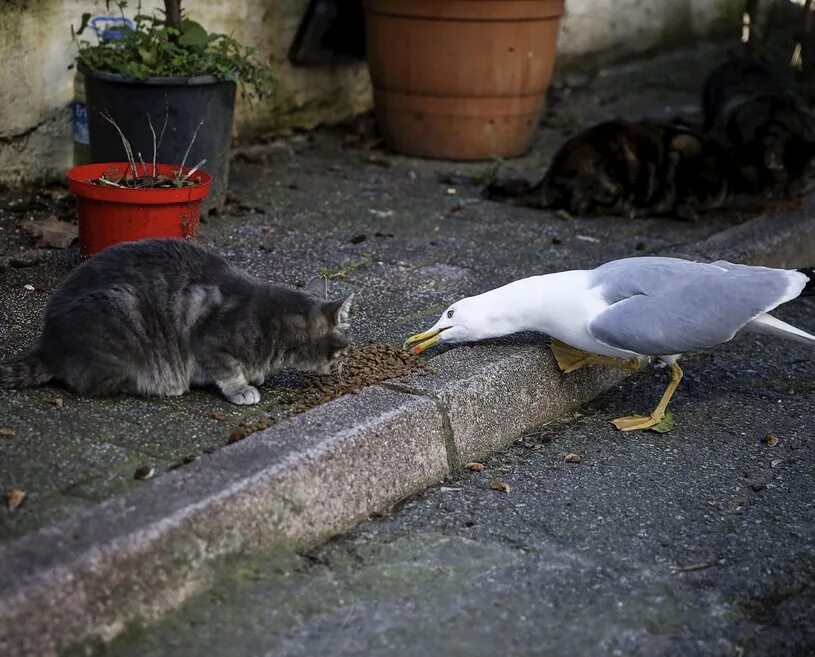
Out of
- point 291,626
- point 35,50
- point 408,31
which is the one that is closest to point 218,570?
point 291,626

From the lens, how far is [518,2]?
649cm

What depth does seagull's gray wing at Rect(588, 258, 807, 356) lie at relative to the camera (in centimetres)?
366

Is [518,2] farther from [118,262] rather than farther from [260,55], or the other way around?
[118,262]

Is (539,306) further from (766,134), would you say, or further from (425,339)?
(766,134)

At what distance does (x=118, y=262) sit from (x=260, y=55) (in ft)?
11.7

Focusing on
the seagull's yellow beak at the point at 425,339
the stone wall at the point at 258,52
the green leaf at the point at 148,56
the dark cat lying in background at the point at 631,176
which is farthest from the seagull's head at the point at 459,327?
the stone wall at the point at 258,52

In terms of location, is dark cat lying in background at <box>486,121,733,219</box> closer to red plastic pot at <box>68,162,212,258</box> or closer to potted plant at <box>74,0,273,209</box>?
potted plant at <box>74,0,273,209</box>

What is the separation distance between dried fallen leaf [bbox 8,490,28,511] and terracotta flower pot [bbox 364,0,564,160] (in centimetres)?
437

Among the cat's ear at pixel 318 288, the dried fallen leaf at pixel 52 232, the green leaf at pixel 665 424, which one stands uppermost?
Result: the cat's ear at pixel 318 288

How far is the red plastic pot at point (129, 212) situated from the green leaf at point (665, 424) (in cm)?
188

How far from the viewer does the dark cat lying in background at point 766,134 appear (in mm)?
6234

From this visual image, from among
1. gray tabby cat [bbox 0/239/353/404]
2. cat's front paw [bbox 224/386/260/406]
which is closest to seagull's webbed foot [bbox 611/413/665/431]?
gray tabby cat [bbox 0/239/353/404]

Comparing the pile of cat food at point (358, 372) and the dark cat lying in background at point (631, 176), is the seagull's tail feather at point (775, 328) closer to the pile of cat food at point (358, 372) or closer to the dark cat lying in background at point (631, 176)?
the pile of cat food at point (358, 372)

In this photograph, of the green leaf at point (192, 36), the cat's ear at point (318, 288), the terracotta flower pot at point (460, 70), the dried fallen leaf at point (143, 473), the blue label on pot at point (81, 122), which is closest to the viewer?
the dried fallen leaf at point (143, 473)
